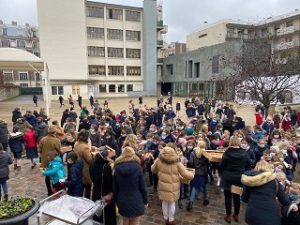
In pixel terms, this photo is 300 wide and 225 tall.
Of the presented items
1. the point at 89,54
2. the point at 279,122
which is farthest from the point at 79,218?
the point at 89,54

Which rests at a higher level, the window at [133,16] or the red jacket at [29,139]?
the window at [133,16]

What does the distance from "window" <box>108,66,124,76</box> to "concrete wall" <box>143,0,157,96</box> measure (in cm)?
514

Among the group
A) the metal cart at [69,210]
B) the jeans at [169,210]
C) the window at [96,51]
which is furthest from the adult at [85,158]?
the window at [96,51]

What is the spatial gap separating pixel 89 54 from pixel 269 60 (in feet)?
134

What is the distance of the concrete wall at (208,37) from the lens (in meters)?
54.6

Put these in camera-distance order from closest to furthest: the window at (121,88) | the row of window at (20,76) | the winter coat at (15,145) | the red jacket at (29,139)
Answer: the red jacket at (29,139)
the winter coat at (15,145)
the window at (121,88)
the row of window at (20,76)

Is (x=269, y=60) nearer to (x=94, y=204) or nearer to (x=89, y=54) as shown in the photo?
(x=94, y=204)

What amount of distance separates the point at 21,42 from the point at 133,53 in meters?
49.1

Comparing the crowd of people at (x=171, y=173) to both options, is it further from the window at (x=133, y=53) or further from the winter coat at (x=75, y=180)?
the window at (x=133, y=53)

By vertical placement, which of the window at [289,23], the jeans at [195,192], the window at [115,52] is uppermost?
the window at [289,23]

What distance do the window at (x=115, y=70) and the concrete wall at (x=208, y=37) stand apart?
22.2 metres

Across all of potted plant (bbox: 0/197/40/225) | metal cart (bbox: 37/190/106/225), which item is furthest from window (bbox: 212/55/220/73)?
potted plant (bbox: 0/197/40/225)

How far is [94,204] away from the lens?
13.0 feet

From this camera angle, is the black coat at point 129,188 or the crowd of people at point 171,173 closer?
the crowd of people at point 171,173
